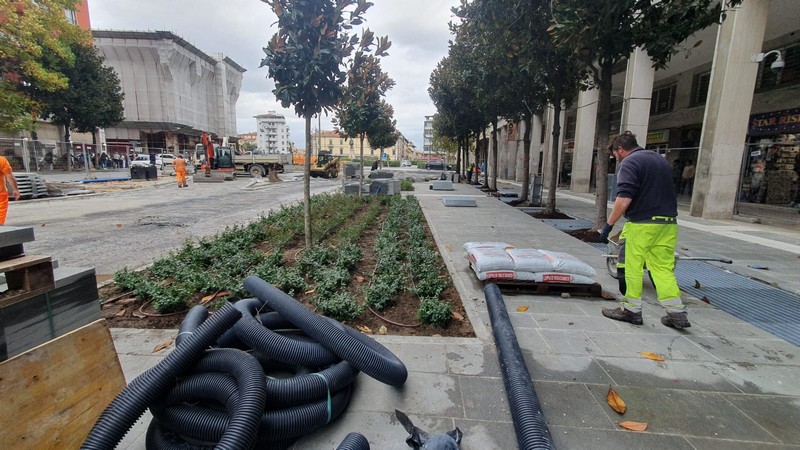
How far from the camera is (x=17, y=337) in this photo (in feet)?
7.09

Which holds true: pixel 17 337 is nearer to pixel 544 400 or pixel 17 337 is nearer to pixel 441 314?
pixel 441 314

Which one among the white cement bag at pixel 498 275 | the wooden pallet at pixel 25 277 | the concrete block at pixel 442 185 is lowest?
the white cement bag at pixel 498 275

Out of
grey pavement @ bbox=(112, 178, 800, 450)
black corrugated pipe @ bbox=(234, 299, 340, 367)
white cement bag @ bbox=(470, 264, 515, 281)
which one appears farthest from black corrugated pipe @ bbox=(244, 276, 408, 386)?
white cement bag @ bbox=(470, 264, 515, 281)

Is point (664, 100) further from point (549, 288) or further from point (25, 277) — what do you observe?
point (25, 277)

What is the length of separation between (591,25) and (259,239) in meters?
6.82

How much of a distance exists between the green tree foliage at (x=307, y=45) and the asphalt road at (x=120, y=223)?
3.63 m

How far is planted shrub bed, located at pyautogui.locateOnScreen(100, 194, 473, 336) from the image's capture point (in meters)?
3.60

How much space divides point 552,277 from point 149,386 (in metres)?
3.92

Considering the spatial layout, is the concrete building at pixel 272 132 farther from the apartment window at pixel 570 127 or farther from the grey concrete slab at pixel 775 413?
the grey concrete slab at pixel 775 413

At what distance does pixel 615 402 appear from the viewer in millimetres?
2396

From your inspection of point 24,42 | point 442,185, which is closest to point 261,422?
point 24,42

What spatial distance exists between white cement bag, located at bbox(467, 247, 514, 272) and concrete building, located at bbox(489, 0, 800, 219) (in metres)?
5.20

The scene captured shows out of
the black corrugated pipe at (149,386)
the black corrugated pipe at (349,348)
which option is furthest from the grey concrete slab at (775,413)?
the black corrugated pipe at (149,386)

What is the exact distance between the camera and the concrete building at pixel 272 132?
11819 centimetres
